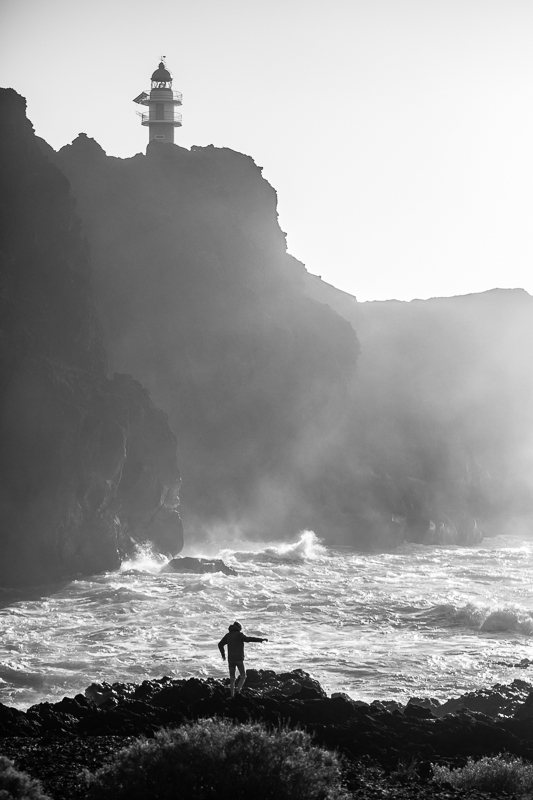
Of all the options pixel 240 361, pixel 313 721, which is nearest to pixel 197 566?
pixel 240 361

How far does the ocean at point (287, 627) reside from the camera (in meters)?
27.4

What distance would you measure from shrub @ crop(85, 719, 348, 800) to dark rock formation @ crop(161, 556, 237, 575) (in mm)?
35621

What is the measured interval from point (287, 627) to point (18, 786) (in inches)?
888

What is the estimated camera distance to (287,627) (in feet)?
115

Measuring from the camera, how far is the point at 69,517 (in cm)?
4631

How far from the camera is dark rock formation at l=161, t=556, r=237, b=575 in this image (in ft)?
163

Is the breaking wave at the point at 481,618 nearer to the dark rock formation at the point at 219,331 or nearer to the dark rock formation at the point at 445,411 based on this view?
the dark rock formation at the point at 219,331

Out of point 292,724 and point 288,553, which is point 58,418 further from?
point 292,724

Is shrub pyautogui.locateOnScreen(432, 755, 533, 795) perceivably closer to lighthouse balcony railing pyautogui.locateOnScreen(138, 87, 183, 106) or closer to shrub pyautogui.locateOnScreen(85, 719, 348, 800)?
shrub pyautogui.locateOnScreen(85, 719, 348, 800)

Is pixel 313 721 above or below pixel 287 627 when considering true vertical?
above

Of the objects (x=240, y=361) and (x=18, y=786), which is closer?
(x=18, y=786)

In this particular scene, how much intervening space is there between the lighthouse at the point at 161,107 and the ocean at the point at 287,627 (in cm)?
4303

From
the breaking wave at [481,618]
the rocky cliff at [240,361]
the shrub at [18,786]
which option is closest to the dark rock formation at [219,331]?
the rocky cliff at [240,361]

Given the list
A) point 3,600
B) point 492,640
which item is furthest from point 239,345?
point 492,640
